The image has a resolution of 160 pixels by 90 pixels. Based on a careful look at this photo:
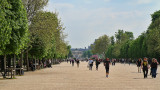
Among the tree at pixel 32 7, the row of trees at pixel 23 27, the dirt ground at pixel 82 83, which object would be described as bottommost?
the dirt ground at pixel 82 83

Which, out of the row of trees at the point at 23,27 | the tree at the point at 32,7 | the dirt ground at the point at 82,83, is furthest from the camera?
the tree at the point at 32,7

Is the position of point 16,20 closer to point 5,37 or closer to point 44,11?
point 5,37

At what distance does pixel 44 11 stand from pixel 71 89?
2352 centimetres

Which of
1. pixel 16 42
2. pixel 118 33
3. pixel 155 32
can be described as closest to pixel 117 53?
pixel 118 33

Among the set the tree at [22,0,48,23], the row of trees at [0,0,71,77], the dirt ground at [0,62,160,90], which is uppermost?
the tree at [22,0,48,23]

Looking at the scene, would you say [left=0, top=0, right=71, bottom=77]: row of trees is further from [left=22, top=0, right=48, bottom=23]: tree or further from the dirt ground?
the dirt ground

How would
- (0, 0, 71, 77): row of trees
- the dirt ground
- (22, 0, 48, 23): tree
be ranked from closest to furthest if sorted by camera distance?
the dirt ground → (0, 0, 71, 77): row of trees → (22, 0, 48, 23): tree

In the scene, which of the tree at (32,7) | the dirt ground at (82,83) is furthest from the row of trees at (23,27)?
the dirt ground at (82,83)

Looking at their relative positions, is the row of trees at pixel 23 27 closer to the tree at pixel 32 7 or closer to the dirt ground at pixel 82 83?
the tree at pixel 32 7

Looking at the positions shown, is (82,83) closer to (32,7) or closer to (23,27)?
(23,27)

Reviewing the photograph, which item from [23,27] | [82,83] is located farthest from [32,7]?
[82,83]

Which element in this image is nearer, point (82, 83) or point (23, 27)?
point (82, 83)

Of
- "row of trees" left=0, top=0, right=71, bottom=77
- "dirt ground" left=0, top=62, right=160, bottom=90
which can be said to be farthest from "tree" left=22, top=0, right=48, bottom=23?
"dirt ground" left=0, top=62, right=160, bottom=90

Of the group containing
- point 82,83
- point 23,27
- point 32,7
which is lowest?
point 82,83
